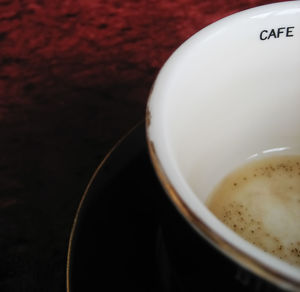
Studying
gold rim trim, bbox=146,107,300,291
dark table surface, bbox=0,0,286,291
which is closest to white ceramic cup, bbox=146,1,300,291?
gold rim trim, bbox=146,107,300,291

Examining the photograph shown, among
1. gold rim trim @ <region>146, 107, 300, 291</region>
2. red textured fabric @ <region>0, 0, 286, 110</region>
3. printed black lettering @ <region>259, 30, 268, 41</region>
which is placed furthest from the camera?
red textured fabric @ <region>0, 0, 286, 110</region>

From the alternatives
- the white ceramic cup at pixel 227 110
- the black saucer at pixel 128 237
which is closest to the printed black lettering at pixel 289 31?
the white ceramic cup at pixel 227 110

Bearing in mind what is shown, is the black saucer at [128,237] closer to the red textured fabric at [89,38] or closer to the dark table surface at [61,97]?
the dark table surface at [61,97]

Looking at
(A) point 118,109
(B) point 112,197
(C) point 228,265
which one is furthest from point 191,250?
(A) point 118,109

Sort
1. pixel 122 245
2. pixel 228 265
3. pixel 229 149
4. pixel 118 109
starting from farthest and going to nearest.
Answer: pixel 118 109, pixel 229 149, pixel 122 245, pixel 228 265

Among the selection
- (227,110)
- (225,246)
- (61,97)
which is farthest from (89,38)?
(225,246)

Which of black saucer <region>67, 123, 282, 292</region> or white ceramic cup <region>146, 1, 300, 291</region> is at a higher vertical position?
white ceramic cup <region>146, 1, 300, 291</region>

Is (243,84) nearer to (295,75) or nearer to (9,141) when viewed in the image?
(295,75)

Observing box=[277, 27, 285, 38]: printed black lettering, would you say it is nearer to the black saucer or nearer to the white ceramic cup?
the white ceramic cup
